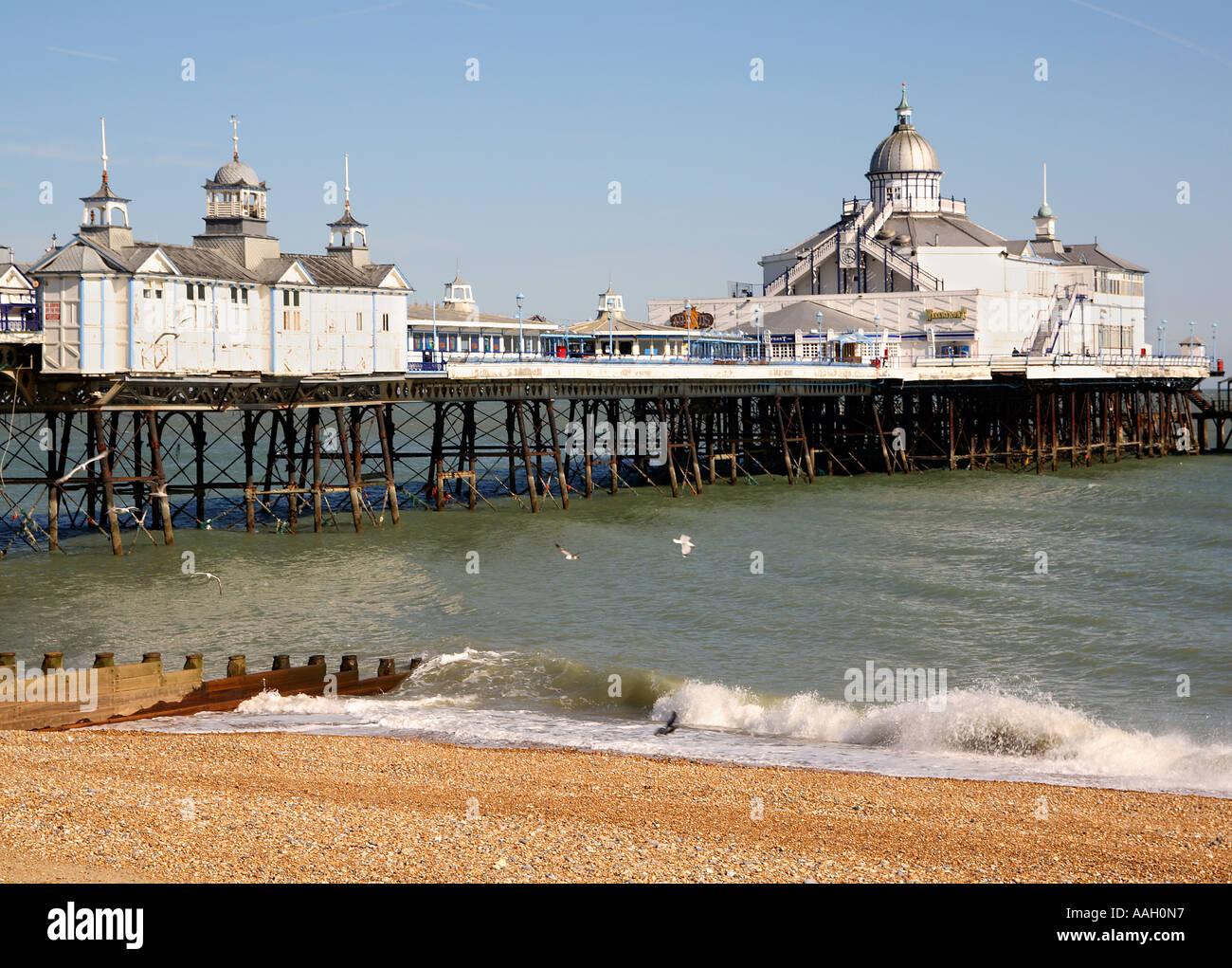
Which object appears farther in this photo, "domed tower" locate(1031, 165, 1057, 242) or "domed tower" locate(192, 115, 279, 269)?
"domed tower" locate(1031, 165, 1057, 242)

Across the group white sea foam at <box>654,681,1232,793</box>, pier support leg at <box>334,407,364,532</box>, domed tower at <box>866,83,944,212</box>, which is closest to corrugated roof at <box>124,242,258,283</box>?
pier support leg at <box>334,407,364,532</box>

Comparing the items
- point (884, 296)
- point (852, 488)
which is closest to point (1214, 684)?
point (852, 488)

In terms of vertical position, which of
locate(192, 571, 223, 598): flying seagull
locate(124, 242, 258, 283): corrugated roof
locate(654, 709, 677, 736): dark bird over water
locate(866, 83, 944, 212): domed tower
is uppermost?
locate(866, 83, 944, 212): domed tower

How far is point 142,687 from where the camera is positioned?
19.1m

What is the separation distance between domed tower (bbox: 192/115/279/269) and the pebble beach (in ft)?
71.9

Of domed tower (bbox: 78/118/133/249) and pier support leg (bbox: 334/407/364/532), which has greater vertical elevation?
domed tower (bbox: 78/118/133/249)

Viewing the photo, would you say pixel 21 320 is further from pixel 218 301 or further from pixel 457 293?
pixel 457 293

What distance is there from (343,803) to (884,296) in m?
67.9

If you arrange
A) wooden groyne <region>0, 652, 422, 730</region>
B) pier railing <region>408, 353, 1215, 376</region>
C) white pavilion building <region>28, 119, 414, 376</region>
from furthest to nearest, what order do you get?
pier railing <region>408, 353, 1215, 376</region> → white pavilion building <region>28, 119, 414, 376</region> → wooden groyne <region>0, 652, 422, 730</region>

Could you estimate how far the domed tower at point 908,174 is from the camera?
87.4 m

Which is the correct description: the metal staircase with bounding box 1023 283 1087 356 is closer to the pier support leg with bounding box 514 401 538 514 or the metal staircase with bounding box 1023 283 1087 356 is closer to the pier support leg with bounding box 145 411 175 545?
the pier support leg with bounding box 514 401 538 514

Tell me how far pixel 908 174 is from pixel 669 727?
7409 cm

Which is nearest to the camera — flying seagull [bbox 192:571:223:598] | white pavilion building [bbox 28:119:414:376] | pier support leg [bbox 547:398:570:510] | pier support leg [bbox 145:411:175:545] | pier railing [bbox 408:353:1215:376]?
flying seagull [bbox 192:571:223:598]

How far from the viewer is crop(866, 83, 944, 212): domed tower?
87438mm
